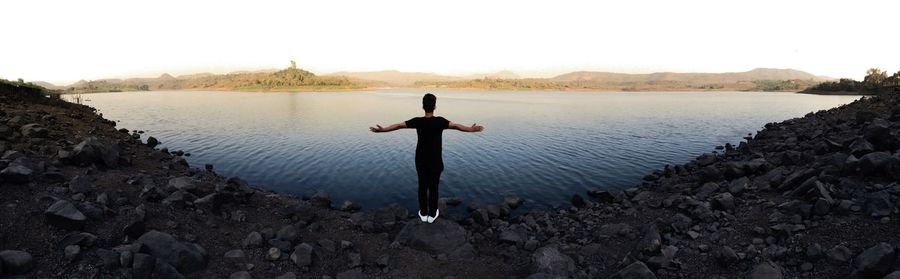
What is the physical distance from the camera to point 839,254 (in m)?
7.62

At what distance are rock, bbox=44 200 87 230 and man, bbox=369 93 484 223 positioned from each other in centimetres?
656

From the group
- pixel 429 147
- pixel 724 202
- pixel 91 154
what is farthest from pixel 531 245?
pixel 91 154

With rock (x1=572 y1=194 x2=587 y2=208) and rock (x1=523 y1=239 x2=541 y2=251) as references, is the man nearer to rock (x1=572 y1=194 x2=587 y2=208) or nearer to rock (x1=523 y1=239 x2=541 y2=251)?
rock (x1=523 y1=239 x2=541 y2=251)

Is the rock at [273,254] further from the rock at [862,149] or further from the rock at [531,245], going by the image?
the rock at [862,149]

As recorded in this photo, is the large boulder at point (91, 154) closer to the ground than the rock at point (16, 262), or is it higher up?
higher up

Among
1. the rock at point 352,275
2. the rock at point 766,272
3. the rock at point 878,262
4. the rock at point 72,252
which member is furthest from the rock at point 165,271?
the rock at point 878,262

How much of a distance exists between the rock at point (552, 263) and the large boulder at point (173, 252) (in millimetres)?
7335

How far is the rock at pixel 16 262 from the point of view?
22.3ft

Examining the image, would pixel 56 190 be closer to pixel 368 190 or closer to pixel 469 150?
pixel 368 190

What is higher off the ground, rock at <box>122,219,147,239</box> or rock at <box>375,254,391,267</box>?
rock at <box>122,219,147,239</box>

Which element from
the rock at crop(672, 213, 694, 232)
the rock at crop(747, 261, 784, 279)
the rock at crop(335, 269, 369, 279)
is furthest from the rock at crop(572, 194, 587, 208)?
the rock at crop(335, 269, 369, 279)

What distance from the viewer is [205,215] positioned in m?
10.9

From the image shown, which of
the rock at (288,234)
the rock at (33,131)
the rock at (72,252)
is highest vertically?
the rock at (33,131)

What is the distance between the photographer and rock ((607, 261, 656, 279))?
7895mm
